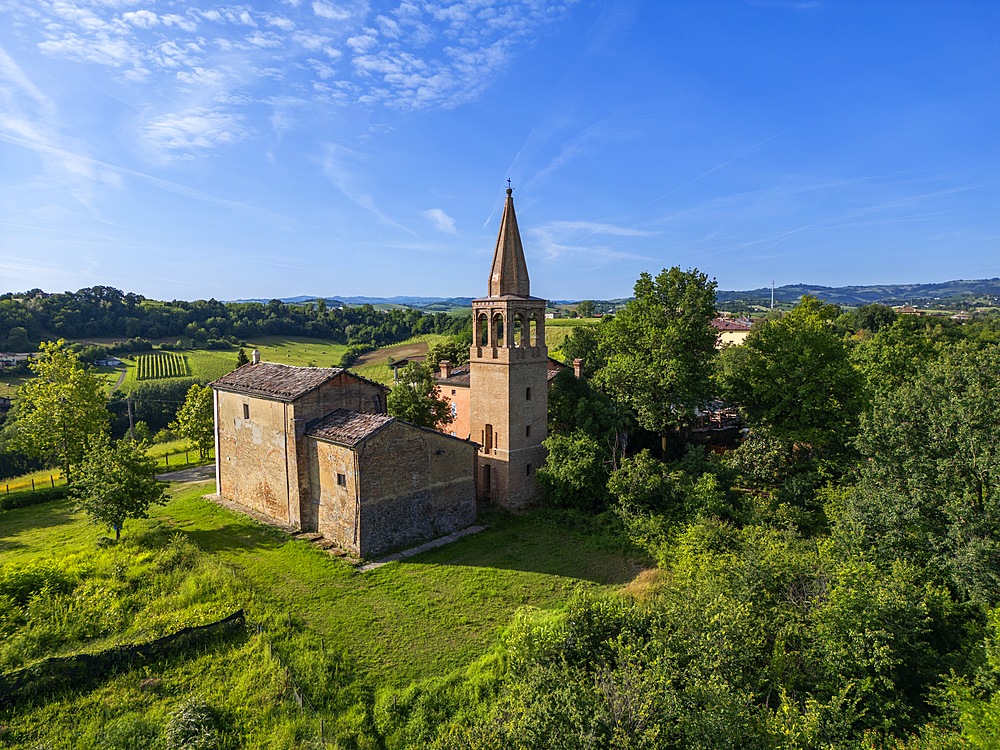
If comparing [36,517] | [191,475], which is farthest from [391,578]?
[191,475]

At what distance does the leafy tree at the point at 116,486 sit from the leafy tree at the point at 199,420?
14684 millimetres

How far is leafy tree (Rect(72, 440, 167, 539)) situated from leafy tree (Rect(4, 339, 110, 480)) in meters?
10.3

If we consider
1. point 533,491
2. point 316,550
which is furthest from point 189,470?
point 533,491

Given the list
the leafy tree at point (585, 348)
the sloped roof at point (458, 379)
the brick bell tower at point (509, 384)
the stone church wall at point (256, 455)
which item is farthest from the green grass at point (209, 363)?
the brick bell tower at point (509, 384)

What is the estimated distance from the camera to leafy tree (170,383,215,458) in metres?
40.2

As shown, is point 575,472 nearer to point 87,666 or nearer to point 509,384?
point 509,384

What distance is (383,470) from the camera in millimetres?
23484

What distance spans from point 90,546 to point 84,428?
1401 cm

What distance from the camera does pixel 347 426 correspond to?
24.5 meters

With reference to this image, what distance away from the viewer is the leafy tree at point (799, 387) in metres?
29.2

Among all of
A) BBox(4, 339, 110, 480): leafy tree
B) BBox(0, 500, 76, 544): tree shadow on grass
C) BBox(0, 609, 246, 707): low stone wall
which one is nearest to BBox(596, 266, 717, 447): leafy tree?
BBox(0, 609, 246, 707): low stone wall

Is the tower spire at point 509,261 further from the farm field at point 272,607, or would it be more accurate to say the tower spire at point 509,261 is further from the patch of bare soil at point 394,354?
the patch of bare soil at point 394,354

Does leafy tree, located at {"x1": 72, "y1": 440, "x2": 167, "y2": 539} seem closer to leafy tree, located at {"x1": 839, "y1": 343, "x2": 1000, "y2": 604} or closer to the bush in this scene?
the bush

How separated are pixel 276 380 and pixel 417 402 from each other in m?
9.55
